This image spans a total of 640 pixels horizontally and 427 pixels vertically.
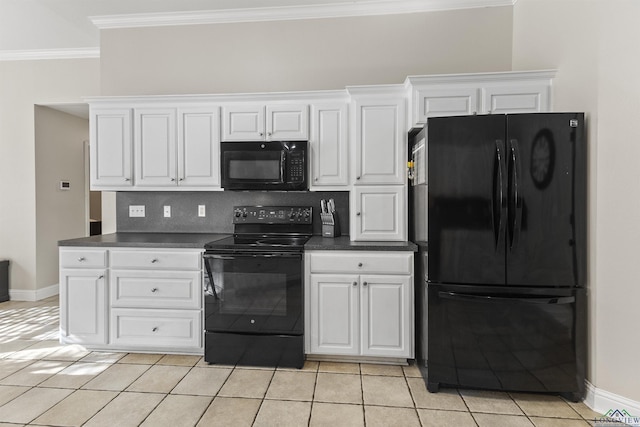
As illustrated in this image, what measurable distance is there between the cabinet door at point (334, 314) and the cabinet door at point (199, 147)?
125 cm

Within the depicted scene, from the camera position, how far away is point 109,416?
6.91 feet

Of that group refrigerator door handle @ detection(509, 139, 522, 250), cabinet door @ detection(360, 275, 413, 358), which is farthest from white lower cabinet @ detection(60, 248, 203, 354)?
refrigerator door handle @ detection(509, 139, 522, 250)

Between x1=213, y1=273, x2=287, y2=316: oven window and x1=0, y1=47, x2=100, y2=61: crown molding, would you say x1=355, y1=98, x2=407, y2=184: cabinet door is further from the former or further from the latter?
x1=0, y1=47, x2=100, y2=61: crown molding

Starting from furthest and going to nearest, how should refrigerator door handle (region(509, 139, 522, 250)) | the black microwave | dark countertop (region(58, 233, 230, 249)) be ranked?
the black microwave, dark countertop (region(58, 233, 230, 249)), refrigerator door handle (region(509, 139, 522, 250))

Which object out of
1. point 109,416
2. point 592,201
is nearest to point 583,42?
point 592,201

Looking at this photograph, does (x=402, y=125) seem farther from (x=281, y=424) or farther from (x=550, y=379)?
(x=281, y=424)

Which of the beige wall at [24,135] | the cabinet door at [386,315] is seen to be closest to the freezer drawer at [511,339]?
the cabinet door at [386,315]

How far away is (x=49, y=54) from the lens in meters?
4.36

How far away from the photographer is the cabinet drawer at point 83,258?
2895 mm

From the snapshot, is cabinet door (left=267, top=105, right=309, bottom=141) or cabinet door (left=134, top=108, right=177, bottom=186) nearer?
cabinet door (left=267, top=105, right=309, bottom=141)

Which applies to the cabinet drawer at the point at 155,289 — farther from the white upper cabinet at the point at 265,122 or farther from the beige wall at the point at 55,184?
the beige wall at the point at 55,184

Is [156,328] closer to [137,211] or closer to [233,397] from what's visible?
[233,397]

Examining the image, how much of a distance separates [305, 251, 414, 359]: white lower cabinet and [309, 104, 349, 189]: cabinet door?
0.65 meters

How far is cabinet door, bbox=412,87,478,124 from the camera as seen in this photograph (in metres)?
2.72
